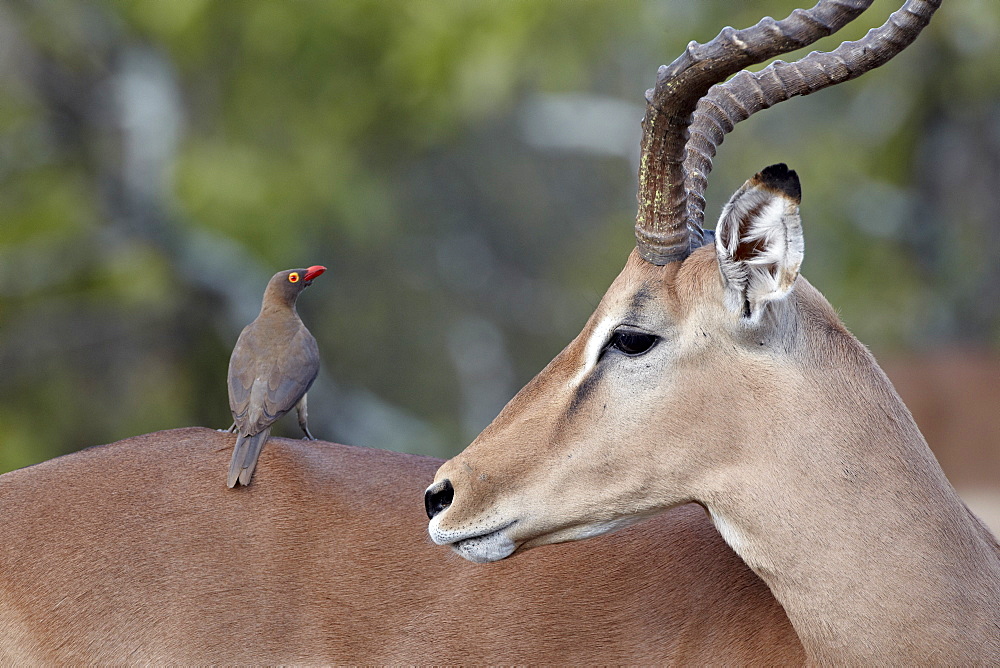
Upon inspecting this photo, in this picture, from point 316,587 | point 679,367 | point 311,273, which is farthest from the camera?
point 311,273

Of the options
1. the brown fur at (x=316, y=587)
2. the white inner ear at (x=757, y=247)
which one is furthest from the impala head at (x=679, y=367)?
the brown fur at (x=316, y=587)

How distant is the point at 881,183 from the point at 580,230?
771 centimetres

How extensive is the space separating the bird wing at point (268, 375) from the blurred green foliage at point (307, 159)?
7.05 meters

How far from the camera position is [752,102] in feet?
12.2

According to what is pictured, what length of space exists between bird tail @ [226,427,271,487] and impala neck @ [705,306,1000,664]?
5.29ft

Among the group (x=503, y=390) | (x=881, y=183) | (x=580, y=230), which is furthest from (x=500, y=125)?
(x=881, y=183)

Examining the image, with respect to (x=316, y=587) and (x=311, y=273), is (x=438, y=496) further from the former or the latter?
(x=311, y=273)

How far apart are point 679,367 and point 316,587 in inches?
57.3

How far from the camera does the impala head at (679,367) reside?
133 inches

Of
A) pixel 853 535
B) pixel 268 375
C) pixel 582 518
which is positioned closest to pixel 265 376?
pixel 268 375

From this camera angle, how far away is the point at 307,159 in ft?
48.2

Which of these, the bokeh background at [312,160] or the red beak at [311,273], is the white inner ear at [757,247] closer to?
the red beak at [311,273]

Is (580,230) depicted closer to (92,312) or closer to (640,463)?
(92,312)


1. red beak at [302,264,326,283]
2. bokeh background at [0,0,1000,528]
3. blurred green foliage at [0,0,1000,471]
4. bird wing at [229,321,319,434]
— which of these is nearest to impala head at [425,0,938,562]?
bird wing at [229,321,319,434]
